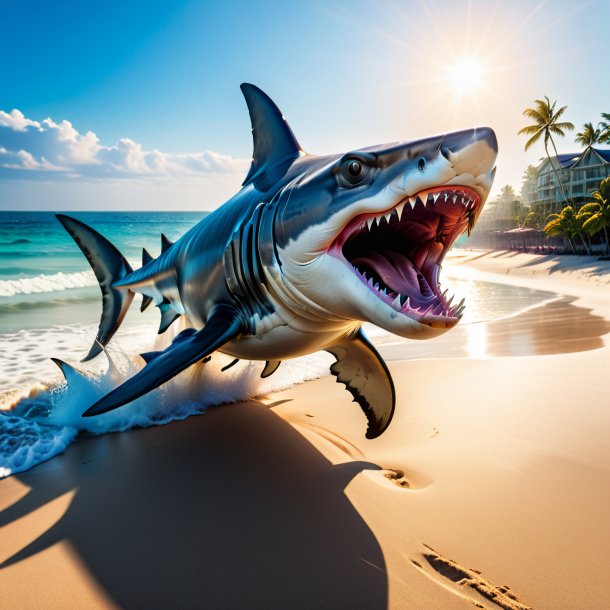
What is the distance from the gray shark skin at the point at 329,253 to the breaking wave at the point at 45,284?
22.6 meters

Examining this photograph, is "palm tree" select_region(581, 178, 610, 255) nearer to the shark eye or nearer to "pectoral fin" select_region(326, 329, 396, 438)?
"pectoral fin" select_region(326, 329, 396, 438)

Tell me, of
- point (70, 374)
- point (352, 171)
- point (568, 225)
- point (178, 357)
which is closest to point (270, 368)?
point (178, 357)

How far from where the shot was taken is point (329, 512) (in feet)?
8.43

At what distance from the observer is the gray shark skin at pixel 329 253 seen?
2104mm

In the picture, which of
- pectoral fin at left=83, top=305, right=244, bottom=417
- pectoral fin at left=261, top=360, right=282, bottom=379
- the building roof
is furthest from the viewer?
the building roof

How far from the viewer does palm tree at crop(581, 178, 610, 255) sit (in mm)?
A: 28578

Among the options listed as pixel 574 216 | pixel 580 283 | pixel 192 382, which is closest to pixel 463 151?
pixel 192 382

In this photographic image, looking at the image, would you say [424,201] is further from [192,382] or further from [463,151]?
[192,382]

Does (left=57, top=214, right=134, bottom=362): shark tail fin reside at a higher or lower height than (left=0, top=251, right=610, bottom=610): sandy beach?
higher

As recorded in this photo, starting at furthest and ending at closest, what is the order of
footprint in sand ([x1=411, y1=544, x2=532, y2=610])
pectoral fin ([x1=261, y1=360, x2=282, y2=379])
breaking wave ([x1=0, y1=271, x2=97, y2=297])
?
1. breaking wave ([x1=0, y1=271, x2=97, y2=297])
2. pectoral fin ([x1=261, y1=360, x2=282, y2=379])
3. footprint in sand ([x1=411, y1=544, x2=532, y2=610])

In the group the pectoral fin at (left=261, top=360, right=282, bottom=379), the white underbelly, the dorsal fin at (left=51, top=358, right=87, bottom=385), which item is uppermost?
the white underbelly

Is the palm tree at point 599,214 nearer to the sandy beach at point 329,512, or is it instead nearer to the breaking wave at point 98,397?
the sandy beach at point 329,512

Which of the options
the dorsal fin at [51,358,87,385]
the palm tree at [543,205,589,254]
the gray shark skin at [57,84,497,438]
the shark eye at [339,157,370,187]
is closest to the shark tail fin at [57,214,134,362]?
the dorsal fin at [51,358,87,385]

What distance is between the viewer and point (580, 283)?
74.1 ft
